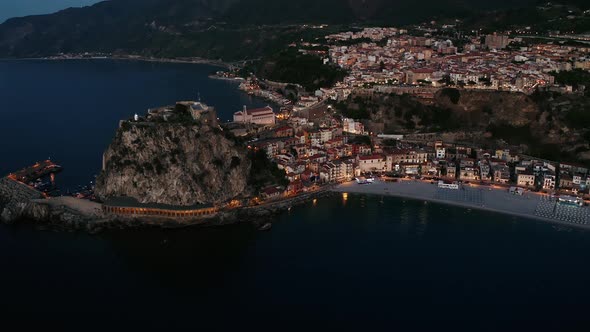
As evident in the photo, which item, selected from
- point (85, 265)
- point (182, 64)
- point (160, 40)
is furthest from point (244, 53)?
point (85, 265)

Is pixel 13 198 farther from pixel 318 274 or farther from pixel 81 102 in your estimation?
pixel 81 102

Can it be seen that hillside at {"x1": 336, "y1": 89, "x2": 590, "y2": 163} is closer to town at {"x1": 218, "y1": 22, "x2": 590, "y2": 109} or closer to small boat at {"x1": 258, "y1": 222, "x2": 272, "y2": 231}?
town at {"x1": 218, "y1": 22, "x2": 590, "y2": 109}

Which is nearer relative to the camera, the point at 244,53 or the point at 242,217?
the point at 242,217

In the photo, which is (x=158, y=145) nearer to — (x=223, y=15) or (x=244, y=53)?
(x=244, y=53)

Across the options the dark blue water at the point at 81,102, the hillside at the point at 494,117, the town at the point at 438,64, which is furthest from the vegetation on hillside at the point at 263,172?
the town at the point at 438,64

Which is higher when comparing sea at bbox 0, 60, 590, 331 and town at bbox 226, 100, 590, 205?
town at bbox 226, 100, 590, 205

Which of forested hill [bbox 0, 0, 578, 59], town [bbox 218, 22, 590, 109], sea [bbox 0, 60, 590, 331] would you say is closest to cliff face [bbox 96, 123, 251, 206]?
sea [bbox 0, 60, 590, 331]

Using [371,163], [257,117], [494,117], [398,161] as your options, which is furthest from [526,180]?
[257,117]
